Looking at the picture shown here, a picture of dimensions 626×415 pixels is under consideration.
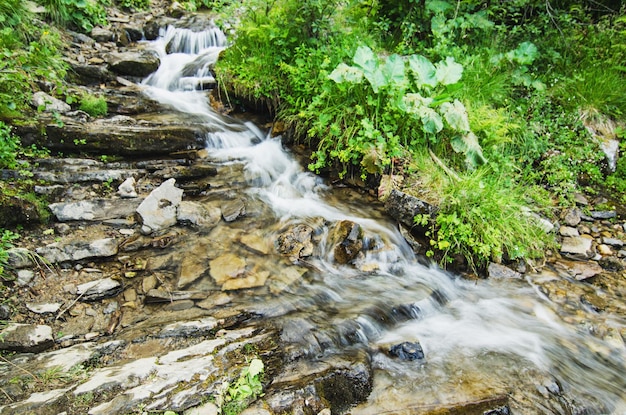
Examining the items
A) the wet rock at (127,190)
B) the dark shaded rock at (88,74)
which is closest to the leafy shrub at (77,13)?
the dark shaded rock at (88,74)

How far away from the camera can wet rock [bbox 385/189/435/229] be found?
4.02 m

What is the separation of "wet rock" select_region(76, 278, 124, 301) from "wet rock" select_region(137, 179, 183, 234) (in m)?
0.80

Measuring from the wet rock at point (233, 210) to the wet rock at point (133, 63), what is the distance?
4.32 metres

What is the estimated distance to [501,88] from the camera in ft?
16.9

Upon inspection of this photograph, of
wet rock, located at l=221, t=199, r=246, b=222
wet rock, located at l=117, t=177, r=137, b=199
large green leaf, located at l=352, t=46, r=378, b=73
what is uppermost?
large green leaf, located at l=352, t=46, r=378, b=73

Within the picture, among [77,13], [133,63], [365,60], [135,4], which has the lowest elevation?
Answer: [133,63]

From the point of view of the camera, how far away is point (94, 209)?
3.87 metres

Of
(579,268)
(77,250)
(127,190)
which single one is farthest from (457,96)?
(77,250)

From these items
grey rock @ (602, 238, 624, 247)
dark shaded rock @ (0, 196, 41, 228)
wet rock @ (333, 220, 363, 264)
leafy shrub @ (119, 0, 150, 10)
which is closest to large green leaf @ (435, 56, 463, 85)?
wet rock @ (333, 220, 363, 264)

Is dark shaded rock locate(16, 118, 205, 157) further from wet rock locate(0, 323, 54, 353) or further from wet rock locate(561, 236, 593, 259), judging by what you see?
wet rock locate(561, 236, 593, 259)

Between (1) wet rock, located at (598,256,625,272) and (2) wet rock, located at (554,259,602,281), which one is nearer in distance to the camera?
(2) wet rock, located at (554,259,602,281)

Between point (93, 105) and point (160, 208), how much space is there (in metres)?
2.51

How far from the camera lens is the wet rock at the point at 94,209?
3.70 m

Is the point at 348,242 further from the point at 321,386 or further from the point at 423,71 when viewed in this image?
the point at 423,71
